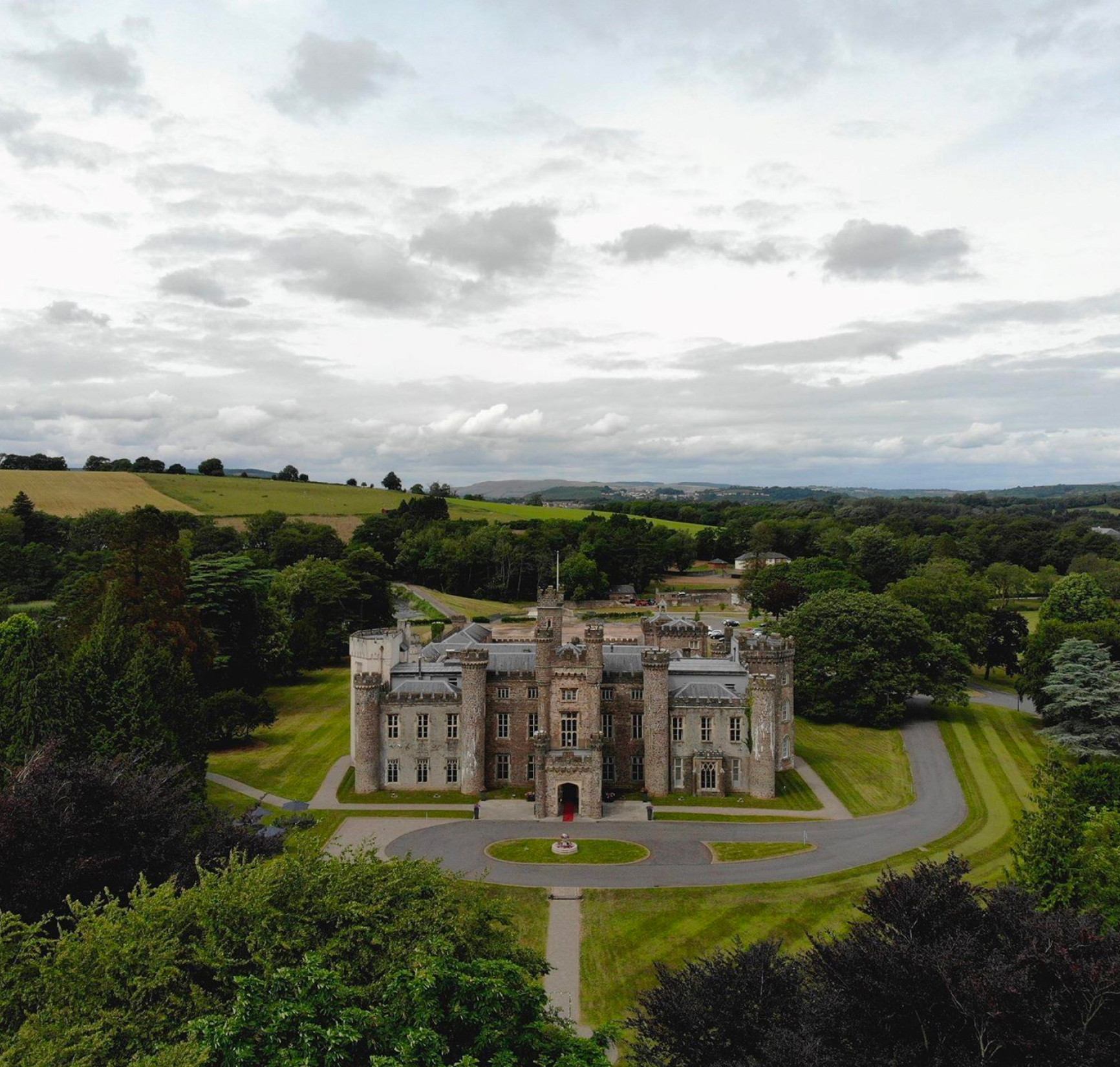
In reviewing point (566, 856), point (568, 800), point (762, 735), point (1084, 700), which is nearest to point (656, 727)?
point (762, 735)

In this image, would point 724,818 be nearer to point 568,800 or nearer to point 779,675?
point 568,800

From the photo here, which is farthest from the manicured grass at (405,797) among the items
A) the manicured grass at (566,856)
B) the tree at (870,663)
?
the tree at (870,663)

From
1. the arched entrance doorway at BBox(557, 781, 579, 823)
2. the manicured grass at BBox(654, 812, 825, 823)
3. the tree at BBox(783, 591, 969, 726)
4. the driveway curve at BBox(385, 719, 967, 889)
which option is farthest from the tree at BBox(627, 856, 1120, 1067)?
the tree at BBox(783, 591, 969, 726)

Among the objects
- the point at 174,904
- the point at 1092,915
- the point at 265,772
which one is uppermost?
the point at 174,904

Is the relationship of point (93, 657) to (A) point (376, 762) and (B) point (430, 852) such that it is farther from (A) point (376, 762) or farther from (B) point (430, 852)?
(B) point (430, 852)

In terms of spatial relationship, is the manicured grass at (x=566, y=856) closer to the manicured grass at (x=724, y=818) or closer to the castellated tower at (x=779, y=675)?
the manicured grass at (x=724, y=818)

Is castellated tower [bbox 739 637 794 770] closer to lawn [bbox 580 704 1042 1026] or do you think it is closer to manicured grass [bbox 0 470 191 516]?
lawn [bbox 580 704 1042 1026]

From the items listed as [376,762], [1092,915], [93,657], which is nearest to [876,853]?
[1092,915]
